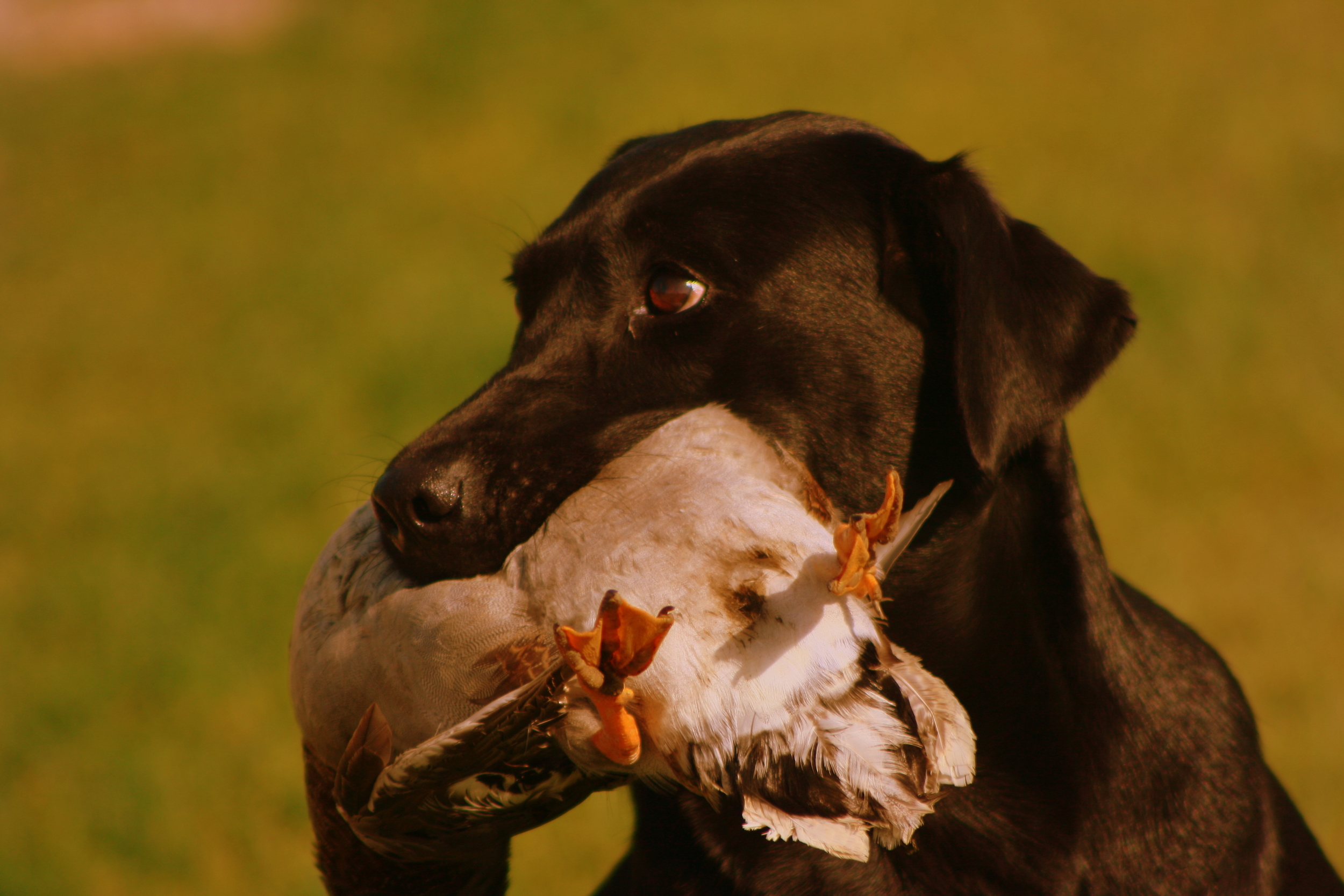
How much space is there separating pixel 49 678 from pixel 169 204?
7200mm

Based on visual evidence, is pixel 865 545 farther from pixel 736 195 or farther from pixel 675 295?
pixel 736 195

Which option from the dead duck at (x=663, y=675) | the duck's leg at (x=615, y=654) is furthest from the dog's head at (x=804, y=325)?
the duck's leg at (x=615, y=654)

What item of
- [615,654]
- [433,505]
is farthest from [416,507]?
[615,654]

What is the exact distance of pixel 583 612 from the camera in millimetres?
1604

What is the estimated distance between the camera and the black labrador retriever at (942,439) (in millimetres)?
2291

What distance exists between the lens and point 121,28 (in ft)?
51.8

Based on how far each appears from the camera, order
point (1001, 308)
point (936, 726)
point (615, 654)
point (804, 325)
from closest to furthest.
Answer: point (615, 654)
point (936, 726)
point (1001, 308)
point (804, 325)

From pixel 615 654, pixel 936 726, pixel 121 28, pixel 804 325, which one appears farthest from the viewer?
pixel 121 28

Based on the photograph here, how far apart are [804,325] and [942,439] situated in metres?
0.34

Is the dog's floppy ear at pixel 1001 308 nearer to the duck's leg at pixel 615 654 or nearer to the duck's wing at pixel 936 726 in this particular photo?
the duck's wing at pixel 936 726

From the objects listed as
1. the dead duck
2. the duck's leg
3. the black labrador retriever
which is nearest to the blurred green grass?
the black labrador retriever

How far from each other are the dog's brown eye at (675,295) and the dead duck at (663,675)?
610 mm

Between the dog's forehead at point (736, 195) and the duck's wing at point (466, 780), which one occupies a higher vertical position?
the dog's forehead at point (736, 195)

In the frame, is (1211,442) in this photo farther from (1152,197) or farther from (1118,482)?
(1152,197)
